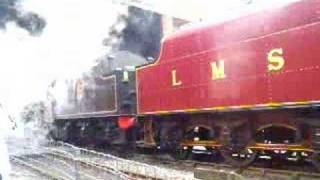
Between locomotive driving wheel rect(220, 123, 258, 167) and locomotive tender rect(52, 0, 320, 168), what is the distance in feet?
0.05

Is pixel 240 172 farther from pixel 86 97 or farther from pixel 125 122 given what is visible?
pixel 86 97

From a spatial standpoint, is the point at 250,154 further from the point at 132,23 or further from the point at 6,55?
the point at 132,23

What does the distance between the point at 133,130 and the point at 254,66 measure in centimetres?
509

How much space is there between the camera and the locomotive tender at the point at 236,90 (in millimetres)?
8500

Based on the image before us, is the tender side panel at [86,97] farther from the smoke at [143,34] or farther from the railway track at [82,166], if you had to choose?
the railway track at [82,166]

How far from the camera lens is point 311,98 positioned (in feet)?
27.0

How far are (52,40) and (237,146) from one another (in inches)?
297

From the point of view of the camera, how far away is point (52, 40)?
15977 millimetres

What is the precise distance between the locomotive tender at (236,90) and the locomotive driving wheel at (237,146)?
0.05ft

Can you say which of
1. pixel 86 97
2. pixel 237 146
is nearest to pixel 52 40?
pixel 86 97

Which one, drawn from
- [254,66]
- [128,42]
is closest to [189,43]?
[254,66]

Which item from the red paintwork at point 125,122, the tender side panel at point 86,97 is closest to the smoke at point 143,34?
the tender side panel at point 86,97

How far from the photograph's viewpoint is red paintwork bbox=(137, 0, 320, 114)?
8391 millimetres

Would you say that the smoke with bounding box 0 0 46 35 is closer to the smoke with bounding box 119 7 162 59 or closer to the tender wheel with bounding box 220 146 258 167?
the smoke with bounding box 119 7 162 59
